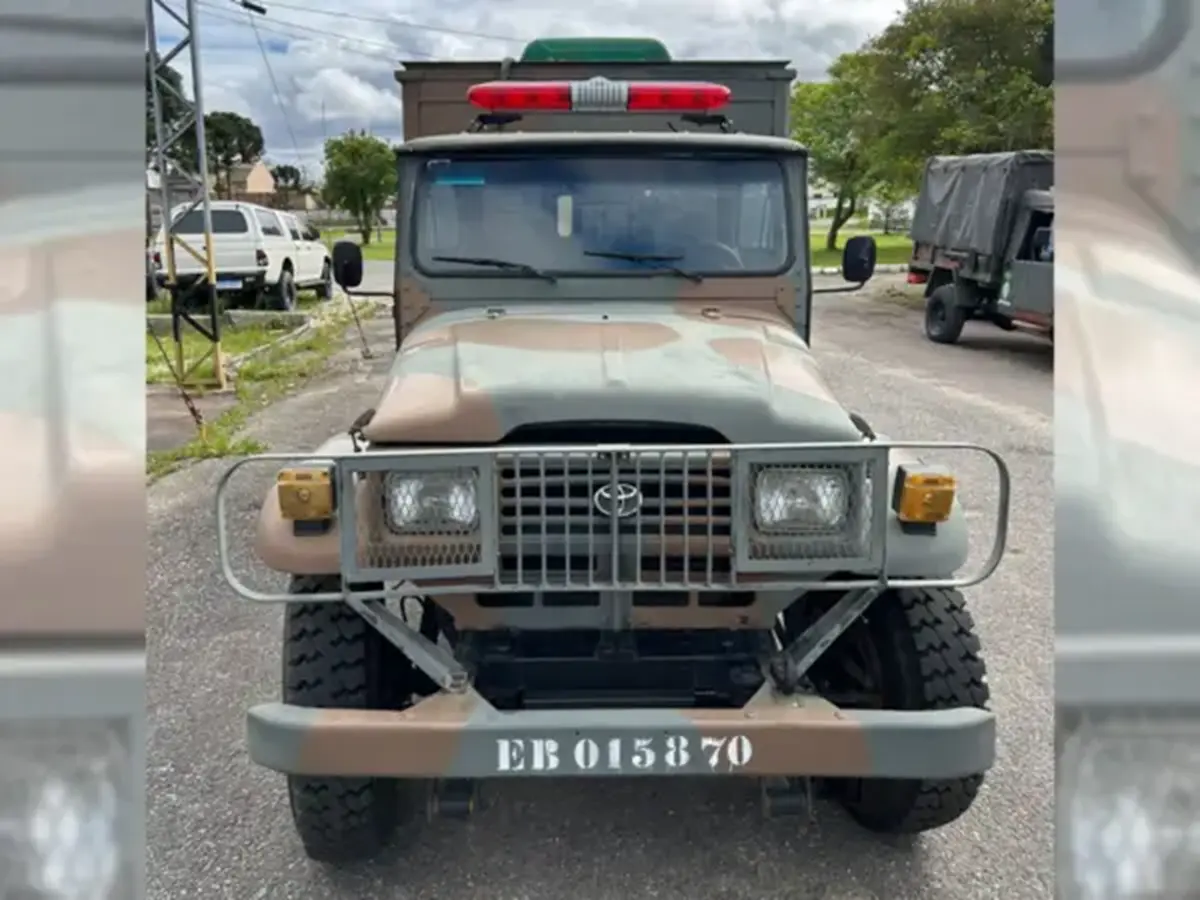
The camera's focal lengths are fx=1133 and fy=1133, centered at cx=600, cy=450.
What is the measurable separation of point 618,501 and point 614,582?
18cm

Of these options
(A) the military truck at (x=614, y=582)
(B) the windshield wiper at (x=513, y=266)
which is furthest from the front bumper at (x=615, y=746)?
(B) the windshield wiper at (x=513, y=266)

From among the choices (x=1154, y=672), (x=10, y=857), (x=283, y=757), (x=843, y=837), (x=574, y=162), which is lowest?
(x=843, y=837)

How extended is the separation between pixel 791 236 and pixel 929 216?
12478 mm

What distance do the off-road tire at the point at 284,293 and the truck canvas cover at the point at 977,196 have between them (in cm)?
912

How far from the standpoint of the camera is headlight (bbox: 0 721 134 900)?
230 cm

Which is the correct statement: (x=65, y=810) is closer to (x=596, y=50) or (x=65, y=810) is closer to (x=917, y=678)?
(x=917, y=678)

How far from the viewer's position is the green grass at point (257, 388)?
7.54 metres

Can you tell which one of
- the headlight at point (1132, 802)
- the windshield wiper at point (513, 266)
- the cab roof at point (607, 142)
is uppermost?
the cab roof at point (607, 142)

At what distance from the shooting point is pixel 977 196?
13531 mm

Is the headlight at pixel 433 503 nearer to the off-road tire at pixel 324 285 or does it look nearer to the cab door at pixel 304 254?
the cab door at pixel 304 254

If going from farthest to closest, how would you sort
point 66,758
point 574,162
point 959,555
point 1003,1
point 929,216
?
point 1003,1 → point 929,216 → point 574,162 → point 959,555 → point 66,758

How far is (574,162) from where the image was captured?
3.58 meters

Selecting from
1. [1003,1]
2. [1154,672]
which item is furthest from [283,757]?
[1003,1]

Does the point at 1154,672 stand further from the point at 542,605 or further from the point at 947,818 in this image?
the point at 542,605
